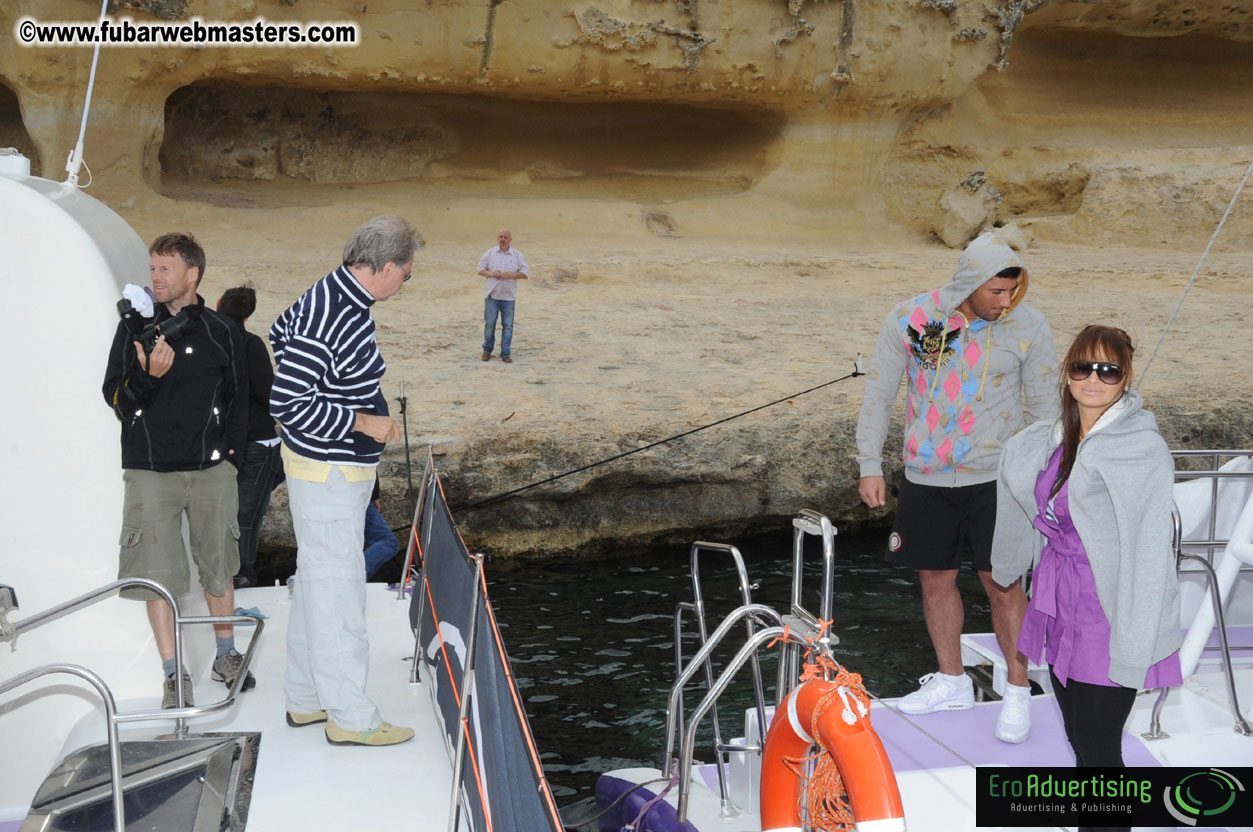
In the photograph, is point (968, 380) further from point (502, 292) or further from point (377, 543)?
point (502, 292)

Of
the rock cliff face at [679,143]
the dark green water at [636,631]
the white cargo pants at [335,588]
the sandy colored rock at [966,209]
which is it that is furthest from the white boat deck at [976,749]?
the sandy colored rock at [966,209]

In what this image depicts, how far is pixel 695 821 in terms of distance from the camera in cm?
396

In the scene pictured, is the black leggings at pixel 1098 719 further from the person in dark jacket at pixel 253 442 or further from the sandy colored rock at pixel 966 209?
the sandy colored rock at pixel 966 209

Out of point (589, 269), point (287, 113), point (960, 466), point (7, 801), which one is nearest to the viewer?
point (7, 801)

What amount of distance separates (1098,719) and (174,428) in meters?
2.91

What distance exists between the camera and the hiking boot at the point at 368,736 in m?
3.70

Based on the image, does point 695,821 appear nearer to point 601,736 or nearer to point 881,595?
point 601,736

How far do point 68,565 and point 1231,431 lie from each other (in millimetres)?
9348

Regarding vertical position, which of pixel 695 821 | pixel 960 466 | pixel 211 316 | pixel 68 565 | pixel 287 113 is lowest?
pixel 695 821

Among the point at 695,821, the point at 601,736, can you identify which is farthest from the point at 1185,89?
the point at 695,821

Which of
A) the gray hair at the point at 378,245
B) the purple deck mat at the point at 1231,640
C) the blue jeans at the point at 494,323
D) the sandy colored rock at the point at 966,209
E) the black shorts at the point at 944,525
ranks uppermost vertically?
the sandy colored rock at the point at 966,209

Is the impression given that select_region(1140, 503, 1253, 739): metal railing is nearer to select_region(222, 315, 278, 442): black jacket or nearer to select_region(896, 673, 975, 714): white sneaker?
select_region(896, 673, 975, 714): white sneaker

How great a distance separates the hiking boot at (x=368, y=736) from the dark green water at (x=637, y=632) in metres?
2.21

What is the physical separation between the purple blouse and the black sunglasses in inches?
10.5
